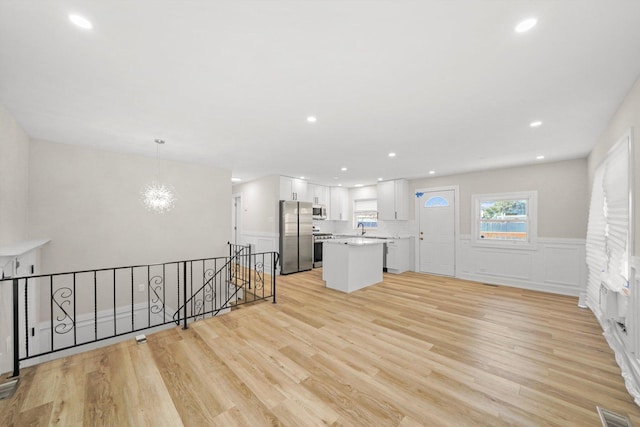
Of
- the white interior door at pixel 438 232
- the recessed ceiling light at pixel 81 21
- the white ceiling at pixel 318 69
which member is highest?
the recessed ceiling light at pixel 81 21

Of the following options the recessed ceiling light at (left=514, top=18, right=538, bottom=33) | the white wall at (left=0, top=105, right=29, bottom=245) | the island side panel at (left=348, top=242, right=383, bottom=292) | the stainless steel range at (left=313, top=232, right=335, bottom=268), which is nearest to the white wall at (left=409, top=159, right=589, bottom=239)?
the island side panel at (left=348, top=242, right=383, bottom=292)

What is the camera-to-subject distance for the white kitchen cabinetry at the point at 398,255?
21.7 feet

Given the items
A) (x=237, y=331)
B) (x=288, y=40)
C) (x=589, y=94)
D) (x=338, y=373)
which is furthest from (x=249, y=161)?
(x=589, y=94)

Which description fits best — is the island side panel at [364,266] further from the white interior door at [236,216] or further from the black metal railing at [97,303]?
the white interior door at [236,216]

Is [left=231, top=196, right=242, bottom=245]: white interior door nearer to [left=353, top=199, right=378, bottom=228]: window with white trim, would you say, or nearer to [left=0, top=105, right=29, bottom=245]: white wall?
[left=353, top=199, right=378, bottom=228]: window with white trim

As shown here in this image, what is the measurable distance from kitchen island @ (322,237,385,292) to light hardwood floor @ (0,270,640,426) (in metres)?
1.24

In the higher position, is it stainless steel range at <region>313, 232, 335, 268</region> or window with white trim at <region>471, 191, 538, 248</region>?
window with white trim at <region>471, 191, 538, 248</region>

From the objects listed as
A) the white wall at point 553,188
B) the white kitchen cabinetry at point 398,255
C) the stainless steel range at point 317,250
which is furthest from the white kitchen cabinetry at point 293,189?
the white wall at point 553,188

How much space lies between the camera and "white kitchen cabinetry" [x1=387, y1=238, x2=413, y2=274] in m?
6.62

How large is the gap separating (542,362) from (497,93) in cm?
266

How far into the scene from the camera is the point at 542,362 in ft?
8.07

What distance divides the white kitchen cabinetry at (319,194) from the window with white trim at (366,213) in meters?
1.05

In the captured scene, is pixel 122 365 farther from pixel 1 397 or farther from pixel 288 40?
pixel 288 40

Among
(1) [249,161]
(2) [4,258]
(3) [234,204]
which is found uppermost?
(1) [249,161]
